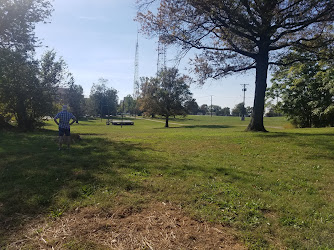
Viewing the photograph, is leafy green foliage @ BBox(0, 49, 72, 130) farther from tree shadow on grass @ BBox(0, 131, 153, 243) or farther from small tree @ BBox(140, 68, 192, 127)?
small tree @ BBox(140, 68, 192, 127)

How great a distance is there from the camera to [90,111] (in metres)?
69.6

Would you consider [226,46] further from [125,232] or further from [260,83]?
[125,232]

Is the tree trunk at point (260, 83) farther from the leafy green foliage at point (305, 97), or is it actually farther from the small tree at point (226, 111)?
the small tree at point (226, 111)

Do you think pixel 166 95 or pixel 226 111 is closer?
pixel 166 95

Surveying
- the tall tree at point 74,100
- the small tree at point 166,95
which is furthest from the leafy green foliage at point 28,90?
the tall tree at point 74,100

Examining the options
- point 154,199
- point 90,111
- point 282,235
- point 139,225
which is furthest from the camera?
point 90,111

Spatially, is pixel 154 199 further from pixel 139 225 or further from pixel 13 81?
pixel 13 81

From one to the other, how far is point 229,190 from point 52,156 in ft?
18.8

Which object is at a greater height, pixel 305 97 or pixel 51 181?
pixel 305 97

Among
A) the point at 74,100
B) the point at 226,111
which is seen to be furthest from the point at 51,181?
the point at 226,111

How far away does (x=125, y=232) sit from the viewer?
329 cm

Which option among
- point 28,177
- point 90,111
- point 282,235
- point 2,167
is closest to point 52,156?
point 2,167

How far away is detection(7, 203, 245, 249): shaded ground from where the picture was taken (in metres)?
3.00

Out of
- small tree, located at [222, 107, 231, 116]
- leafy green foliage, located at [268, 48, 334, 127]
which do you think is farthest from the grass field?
small tree, located at [222, 107, 231, 116]
